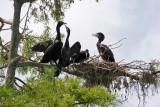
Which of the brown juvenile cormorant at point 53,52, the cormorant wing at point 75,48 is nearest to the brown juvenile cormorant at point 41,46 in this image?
the brown juvenile cormorant at point 53,52

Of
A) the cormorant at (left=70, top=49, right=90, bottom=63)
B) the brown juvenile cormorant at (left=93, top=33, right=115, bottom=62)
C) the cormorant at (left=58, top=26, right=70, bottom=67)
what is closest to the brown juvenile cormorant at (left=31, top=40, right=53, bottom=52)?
the cormorant at (left=58, top=26, right=70, bottom=67)

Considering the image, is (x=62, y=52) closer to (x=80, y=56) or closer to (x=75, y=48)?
(x=75, y=48)

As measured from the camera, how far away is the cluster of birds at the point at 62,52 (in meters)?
10.4

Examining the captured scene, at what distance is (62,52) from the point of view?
10.8 metres

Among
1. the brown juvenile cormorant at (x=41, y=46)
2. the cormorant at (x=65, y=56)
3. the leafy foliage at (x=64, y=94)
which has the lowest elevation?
the leafy foliage at (x=64, y=94)

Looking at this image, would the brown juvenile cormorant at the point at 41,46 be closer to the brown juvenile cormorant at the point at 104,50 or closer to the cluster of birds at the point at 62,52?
the cluster of birds at the point at 62,52

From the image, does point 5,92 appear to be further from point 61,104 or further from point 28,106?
point 61,104

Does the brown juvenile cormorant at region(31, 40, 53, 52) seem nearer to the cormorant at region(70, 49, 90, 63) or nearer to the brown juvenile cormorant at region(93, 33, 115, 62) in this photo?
the cormorant at region(70, 49, 90, 63)

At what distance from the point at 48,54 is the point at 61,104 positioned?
150 inches

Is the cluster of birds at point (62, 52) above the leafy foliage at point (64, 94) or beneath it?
above

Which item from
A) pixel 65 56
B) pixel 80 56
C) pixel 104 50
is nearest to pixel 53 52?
pixel 65 56

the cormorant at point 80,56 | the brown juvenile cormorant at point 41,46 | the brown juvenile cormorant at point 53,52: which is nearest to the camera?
the brown juvenile cormorant at point 53,52

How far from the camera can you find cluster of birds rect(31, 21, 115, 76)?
10398 millimetres

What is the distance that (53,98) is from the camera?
21.9 ft
